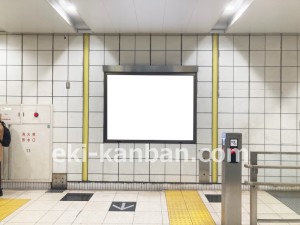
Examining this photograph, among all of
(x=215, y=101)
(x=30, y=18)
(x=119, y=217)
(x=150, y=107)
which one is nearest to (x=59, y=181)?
(x=119, y=217)

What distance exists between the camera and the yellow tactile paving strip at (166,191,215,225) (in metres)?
3.79

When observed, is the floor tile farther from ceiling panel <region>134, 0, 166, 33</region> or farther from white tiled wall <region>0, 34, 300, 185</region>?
ceiling panel <region>134, 0, 166, 33</region>

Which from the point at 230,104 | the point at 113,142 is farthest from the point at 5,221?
the point at 230,104

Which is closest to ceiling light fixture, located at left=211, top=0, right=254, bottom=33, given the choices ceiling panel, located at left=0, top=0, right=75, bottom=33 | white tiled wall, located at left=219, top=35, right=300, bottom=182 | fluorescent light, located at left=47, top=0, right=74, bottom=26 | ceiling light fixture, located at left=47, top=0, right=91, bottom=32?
white tiled wall, located at left=219, top=35, right=300, bottom=182

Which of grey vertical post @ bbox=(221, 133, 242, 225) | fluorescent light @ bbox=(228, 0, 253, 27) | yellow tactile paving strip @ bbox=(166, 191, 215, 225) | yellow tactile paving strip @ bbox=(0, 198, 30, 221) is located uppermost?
fluorescent light @ bbox=(228, 0, 253, 27)

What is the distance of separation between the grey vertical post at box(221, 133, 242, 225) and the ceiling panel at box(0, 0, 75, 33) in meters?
2.94

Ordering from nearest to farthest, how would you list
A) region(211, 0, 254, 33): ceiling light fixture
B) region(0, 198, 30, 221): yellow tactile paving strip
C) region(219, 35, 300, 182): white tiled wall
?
1. region(0, 198, 30, 221): yellow tactile paving strip
2. region(211, 0, 254, 33): ceiling light fixture
3. region(219, 35, 300, 182): white tiled wall

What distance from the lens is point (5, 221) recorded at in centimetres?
376

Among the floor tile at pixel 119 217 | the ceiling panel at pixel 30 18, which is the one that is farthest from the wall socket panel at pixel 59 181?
the ceiling panel at pixel 30 18

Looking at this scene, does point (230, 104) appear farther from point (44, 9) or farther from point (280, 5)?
point (44, 9)

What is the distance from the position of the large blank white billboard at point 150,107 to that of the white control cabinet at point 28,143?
1097 mm

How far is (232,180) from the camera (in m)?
3.46

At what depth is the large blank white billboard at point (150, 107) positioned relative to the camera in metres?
5.36

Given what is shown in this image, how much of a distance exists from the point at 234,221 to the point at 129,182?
7.79 ft
